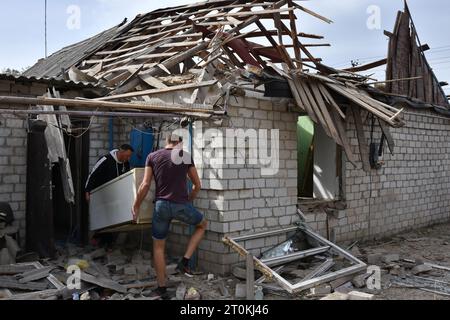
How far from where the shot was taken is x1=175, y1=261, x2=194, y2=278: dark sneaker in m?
5.95

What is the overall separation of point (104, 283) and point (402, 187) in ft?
A: 22.2

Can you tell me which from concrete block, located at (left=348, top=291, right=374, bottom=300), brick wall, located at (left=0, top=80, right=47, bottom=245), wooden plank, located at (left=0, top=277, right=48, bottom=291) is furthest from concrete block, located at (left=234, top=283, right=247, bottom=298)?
brick wall, located at (left=0, top=80, right=47, bottom=245)

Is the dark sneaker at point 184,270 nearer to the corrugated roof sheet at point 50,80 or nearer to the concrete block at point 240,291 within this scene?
the concrete block at point 240,291

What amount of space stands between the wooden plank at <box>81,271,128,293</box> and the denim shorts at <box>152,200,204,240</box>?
75 centimetres

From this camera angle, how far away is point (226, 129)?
246 inches

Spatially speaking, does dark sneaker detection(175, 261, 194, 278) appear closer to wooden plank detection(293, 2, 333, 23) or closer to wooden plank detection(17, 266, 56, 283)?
wooden plank detection(17, 266, 56, 283)

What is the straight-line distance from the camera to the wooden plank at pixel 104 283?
5480mm

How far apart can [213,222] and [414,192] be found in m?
5.77

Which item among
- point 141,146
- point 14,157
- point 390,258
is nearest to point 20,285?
point 14,157

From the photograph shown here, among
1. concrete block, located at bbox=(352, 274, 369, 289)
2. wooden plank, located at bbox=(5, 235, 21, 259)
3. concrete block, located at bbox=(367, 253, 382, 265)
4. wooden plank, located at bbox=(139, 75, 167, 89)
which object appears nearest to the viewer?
concrete block, located at bbox=(352, 274, 369, 289)

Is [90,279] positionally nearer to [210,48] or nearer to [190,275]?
[190,275]

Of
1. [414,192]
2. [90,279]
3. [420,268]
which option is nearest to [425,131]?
[414,192]

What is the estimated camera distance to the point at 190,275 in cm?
603
